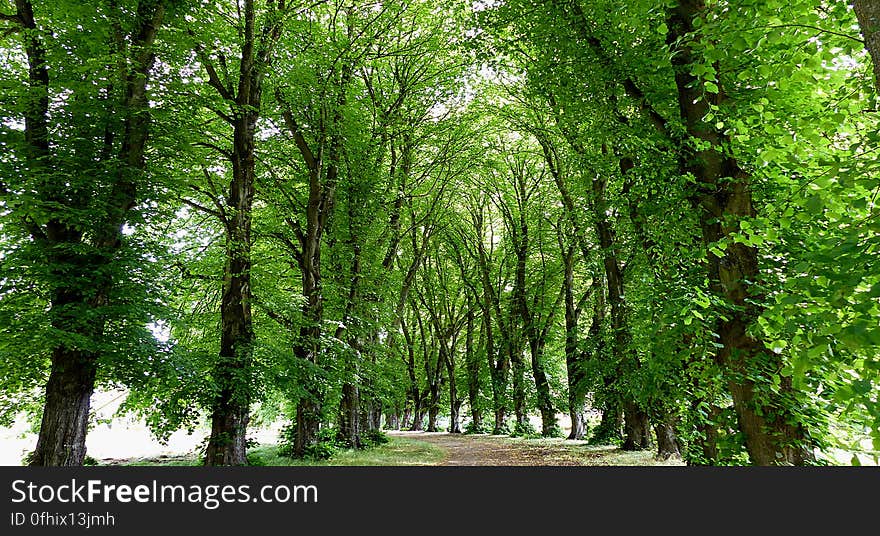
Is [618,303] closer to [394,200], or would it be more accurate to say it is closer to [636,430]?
[636,430]

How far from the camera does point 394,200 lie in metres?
16.7

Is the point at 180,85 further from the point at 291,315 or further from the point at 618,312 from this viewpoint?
the point at 618,312

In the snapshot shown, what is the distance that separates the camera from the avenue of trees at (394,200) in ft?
14.1

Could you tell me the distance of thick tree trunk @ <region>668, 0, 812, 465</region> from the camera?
4.88 meters

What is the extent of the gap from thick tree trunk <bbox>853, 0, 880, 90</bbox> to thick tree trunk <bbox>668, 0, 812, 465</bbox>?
1.58 m

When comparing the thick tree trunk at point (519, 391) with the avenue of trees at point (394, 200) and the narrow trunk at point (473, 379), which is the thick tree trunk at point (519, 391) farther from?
the avenue of trees at point (394, 200)

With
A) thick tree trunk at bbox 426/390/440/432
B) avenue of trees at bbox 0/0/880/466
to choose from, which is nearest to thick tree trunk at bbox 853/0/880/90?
avenue of trees at bbox 0/0/880/466

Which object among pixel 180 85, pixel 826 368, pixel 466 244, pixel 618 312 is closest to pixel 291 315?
pixel 180 85

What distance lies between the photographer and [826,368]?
4.21m

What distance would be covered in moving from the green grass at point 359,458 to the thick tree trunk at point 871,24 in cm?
1115

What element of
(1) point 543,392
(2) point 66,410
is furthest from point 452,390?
(2) point 66,410

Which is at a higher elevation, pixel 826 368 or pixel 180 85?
pixel 180 85

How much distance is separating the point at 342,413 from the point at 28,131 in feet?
35.8

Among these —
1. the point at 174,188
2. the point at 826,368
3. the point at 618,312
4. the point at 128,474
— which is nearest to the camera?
the point at 128,474
